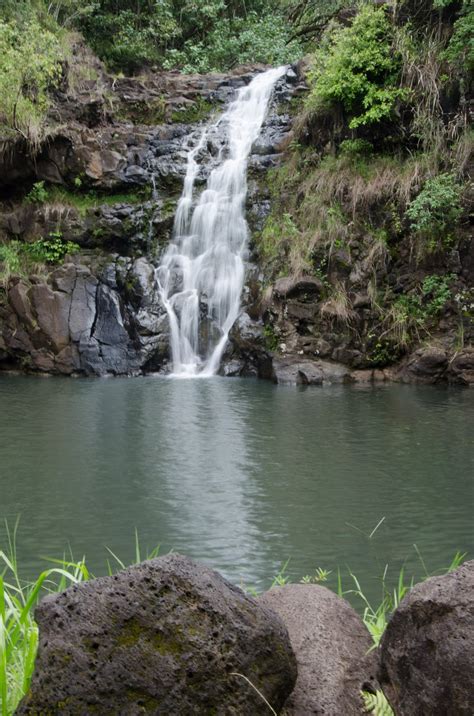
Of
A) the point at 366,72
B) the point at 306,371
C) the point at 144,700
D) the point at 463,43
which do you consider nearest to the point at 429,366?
the point at 306,371

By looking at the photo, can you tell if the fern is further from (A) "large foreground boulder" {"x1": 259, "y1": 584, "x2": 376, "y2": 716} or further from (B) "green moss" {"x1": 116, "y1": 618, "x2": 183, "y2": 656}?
(B) "green moss" {"x1": 116, "y1": 618, "x2": 183, "y2": 656}

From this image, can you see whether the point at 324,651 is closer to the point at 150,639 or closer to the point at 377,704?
the point at 377,704

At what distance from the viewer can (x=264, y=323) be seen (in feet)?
53.6

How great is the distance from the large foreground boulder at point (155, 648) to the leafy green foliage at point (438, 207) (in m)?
13.6

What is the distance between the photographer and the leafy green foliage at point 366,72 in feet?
54.6

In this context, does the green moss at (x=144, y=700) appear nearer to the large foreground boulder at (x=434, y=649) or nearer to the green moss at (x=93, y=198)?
the large foreground boulder at (x=434, y=649)

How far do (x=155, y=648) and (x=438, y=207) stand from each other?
14.1 m

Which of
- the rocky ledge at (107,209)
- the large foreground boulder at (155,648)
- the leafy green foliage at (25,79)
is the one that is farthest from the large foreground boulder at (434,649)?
the leafy green foliage at (25,79)

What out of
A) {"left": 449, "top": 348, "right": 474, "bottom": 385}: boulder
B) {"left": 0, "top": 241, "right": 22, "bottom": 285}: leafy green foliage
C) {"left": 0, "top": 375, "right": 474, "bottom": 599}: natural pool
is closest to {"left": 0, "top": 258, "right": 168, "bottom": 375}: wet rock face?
{"left": 0, "top": 241, "right": 22, "bottom": 285}: leafy green foliage

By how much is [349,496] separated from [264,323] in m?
9.45

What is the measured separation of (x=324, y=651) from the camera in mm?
2713

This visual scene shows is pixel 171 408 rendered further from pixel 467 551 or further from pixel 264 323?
pixel 467 551

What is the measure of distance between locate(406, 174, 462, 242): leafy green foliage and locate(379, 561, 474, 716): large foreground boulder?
1339cm

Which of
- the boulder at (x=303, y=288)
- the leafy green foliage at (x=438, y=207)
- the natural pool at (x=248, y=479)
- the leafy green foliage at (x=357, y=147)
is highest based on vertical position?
the leafy green foliage at (x=357, y=147)
